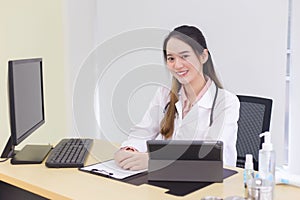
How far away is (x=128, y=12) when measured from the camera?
3.03 metres

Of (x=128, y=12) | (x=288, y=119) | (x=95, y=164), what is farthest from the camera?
(x=128, y=12)

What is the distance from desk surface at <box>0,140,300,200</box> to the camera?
52.3 inches

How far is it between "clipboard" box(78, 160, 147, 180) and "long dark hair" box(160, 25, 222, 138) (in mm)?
367

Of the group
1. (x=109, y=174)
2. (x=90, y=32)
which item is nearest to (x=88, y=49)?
(x=90, y=32)

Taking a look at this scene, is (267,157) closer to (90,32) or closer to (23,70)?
(23,70)

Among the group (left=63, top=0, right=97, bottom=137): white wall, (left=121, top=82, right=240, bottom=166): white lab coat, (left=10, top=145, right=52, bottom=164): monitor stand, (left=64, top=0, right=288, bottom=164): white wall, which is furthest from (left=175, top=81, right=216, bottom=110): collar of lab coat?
(left=63, top=0, right=97, bottom=137): white wall

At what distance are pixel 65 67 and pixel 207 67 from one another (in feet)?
4.75

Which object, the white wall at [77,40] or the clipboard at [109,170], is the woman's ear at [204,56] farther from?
the white wall at [77,40]

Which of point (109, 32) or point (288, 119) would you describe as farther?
point (109, 32)

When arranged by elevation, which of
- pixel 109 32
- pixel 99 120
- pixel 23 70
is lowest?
pixel 99 120

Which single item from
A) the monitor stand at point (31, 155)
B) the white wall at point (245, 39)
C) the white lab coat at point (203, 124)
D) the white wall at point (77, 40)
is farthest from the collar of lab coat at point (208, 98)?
the white wall at point (77, 40)

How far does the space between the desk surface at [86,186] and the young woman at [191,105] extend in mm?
306

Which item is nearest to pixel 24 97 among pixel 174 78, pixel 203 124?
pixel 174 78

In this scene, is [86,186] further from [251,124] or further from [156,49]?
[156,49]
